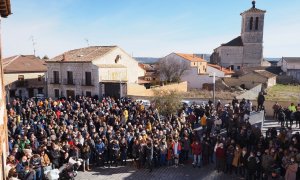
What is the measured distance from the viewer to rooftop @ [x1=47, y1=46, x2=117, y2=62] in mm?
33459

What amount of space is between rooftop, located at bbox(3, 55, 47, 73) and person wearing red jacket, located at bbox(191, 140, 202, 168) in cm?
3224

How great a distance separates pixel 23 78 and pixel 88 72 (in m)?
12.3

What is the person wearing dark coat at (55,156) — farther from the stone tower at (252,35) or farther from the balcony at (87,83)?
the stone tower at (252,35)

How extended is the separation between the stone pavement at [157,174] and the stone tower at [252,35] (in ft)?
191

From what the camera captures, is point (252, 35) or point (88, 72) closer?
point (88, 72)

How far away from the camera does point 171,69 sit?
169 feet

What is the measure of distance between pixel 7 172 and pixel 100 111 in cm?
869

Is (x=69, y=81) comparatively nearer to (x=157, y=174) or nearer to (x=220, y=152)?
(x=157, y=174)

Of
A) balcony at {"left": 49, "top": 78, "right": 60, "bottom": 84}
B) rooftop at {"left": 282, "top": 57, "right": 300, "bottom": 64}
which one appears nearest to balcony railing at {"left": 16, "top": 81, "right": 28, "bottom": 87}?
balcony at {"left": 49, "top": 78, "right": 60, "bottom": 84}

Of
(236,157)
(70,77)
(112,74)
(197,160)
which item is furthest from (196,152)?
(70,77)

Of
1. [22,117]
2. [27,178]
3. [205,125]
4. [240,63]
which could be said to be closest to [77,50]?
[22,117]

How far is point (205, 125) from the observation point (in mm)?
16828

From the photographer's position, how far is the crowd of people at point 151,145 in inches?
449

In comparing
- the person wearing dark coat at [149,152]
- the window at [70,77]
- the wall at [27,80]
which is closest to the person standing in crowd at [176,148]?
the person wearing dark coat at [149,152]
